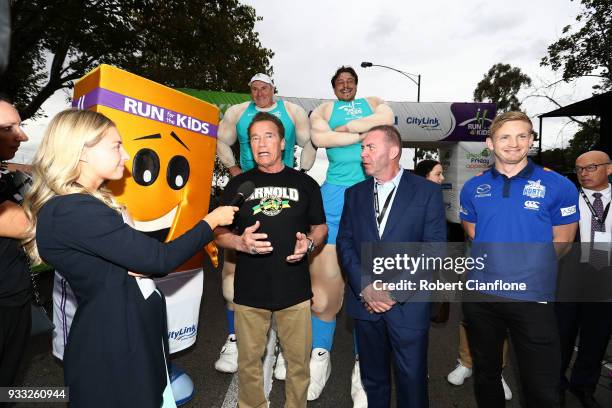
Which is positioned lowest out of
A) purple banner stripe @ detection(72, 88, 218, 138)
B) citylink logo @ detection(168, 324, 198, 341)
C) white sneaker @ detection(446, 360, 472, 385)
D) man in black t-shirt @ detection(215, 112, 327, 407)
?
white sneaker @ detection(446, 360, 472, 385)

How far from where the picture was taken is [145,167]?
2.39 m

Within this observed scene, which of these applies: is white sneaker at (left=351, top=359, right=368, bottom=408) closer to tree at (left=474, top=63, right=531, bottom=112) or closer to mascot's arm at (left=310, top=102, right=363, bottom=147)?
→ mascot's arm at (left=310, top=102, right=363, bottom=147)

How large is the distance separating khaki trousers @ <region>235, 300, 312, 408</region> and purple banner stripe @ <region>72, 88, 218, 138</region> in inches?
48.3

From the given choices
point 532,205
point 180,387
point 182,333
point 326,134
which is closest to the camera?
point 532,205

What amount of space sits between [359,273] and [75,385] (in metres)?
1.58

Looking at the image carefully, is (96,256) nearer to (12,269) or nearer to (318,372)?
(12,269)

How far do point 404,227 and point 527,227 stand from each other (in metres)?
0.70

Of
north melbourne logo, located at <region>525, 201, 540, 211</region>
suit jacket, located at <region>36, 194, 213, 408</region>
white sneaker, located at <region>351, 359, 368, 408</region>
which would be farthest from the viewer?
white sneaker, located at <region>351, 359, 368, 408</region>

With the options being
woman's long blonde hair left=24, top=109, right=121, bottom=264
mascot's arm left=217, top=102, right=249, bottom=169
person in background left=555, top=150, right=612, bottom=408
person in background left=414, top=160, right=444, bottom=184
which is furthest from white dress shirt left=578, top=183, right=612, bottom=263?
woman's long blonde hair left=24, top=109, right=121, bottom=264

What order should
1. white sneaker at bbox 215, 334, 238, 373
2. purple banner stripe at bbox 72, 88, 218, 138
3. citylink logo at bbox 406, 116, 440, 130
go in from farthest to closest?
citylink logo at bbox 406, 116, 440, 130 < white sneaker at bbox 215, 334, 238, 373 < purple banner stripe at bbox 72, 88, 218, 138

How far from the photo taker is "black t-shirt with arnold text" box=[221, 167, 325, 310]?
2455mm

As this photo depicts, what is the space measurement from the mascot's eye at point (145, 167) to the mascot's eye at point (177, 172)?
0.33 ft

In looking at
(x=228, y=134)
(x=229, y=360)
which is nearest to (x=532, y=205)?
(x=228, y=134)

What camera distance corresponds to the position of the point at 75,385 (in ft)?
5.08
